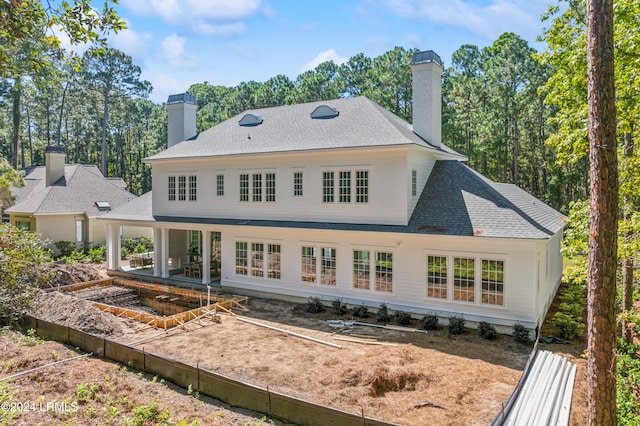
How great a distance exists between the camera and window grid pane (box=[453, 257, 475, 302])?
13805mm

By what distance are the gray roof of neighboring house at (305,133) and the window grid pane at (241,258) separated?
13.8ft

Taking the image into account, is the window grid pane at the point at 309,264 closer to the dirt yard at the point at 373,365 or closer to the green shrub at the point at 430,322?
the dirt yard at the point at 373,365

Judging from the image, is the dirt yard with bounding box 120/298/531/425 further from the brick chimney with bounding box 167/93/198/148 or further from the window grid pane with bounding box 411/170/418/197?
the brick chimney with bounding box 167/93/198/148

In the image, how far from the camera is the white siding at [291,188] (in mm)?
15594

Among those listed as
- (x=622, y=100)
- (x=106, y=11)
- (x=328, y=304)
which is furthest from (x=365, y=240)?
(x=106, y=11)

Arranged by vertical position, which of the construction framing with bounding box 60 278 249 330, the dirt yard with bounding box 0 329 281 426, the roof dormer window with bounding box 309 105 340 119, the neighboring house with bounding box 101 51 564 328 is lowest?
the dirt yard with bounding box 0 329 281 426

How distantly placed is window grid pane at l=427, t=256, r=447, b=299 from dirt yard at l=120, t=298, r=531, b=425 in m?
1.50

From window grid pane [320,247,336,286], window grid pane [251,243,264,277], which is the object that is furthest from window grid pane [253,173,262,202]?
window grid pane [320,247,336,286]

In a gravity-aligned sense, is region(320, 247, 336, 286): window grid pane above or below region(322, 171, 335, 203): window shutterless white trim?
below

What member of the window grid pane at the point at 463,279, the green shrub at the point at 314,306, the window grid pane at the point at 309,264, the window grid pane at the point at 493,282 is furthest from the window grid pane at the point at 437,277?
the window grid pane at the point at 309,264

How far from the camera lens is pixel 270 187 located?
60.8 ft

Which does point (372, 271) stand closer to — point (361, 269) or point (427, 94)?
point (361, 269)

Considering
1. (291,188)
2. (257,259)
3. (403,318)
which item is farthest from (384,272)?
(257,259)

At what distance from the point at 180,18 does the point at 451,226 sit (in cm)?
1029
